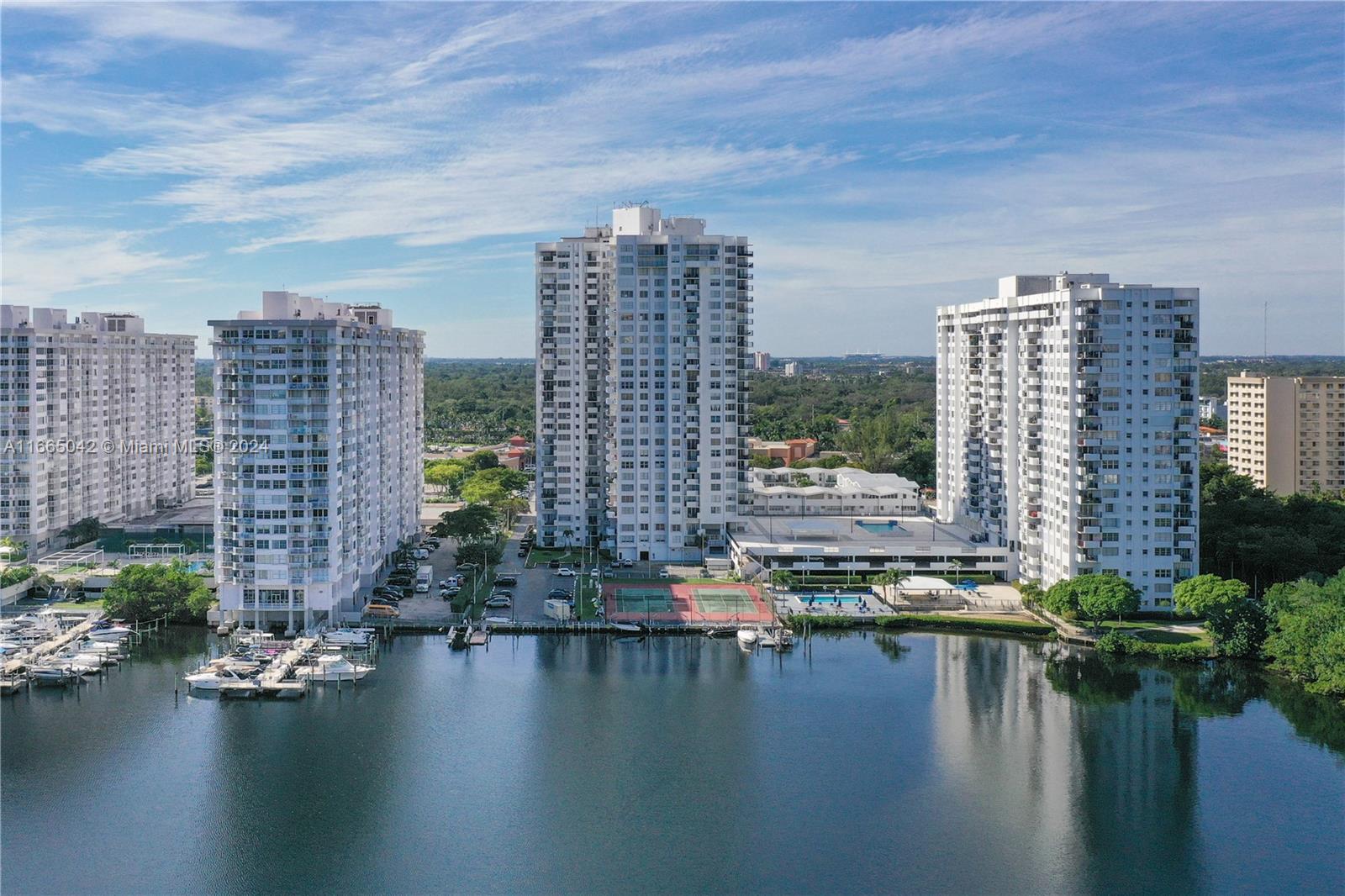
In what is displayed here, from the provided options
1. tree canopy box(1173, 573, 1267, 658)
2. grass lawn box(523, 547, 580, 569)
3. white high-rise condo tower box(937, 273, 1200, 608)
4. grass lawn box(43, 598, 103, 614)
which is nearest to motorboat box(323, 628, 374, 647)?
grass lawn box(43, 598, 103, 614)

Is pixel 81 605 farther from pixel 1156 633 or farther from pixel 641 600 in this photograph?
pixel 1156 633

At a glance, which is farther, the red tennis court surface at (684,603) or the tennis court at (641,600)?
the tennis court at (641,600)

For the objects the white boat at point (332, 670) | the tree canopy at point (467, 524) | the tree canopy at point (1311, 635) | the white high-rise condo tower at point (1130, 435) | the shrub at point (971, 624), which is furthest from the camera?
the tree canopy at point (467, 524)

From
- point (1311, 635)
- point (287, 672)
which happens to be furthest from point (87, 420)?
point (1311, 635)

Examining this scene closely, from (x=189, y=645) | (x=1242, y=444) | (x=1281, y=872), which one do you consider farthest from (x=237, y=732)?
(x=1242, y=444)

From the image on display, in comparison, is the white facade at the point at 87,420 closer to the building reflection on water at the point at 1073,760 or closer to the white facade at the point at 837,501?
the white facade at the point at 837,501

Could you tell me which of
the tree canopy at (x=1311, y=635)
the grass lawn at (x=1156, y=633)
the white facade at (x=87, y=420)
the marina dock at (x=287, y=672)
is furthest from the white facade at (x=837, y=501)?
the white facade at (x=87, y=420)

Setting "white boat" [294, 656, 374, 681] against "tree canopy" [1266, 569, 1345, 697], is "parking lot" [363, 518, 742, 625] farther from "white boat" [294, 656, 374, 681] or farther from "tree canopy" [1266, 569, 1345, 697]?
"tree canopy" [1266, 569, 1345, 697]

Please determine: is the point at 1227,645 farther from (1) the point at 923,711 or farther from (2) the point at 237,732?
(2) the point at 237,732
